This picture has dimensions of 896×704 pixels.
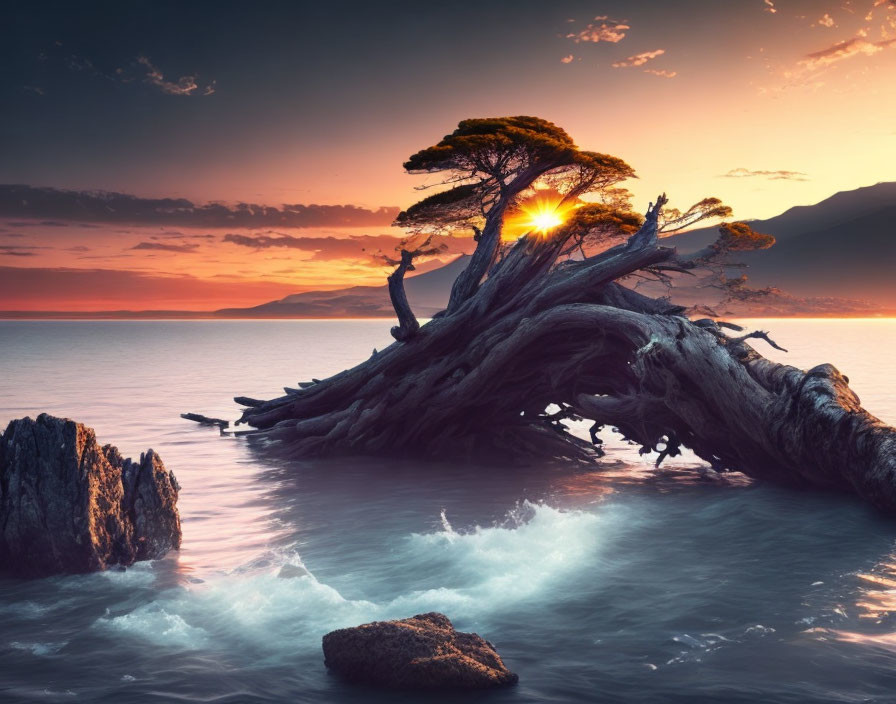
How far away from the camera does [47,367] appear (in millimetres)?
65000

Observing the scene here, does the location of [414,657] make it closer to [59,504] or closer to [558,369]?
[59,504]

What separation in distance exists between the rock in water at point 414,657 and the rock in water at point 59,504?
Answer: 195 inches

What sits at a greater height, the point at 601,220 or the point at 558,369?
the point at 601,220

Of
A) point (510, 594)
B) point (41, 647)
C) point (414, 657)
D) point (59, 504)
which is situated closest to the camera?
point (414, 657)

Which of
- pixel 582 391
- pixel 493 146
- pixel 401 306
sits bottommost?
pixel 582 391

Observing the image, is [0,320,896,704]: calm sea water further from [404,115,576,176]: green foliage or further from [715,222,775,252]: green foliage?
[404,115,576,176]: green foliage

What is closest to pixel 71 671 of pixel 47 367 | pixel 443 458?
pixel 443 458

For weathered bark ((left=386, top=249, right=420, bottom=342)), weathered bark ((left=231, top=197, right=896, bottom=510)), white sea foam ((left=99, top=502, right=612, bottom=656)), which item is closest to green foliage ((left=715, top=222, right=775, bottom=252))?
weathered bark ((left=231, top=197, right=896, bottom=510))

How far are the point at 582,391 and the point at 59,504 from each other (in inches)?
481

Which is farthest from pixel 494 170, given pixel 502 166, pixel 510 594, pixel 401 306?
pixel 510 594

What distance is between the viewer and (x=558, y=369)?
18453 millimetres

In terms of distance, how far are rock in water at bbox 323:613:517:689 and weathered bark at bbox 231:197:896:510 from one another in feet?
27.2

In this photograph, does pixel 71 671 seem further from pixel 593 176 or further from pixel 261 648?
pixel 593 176

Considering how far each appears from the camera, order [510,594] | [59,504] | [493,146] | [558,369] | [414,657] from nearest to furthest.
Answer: [414,657] < [510,594] < [59,504] < [558,369] < [493,146]
